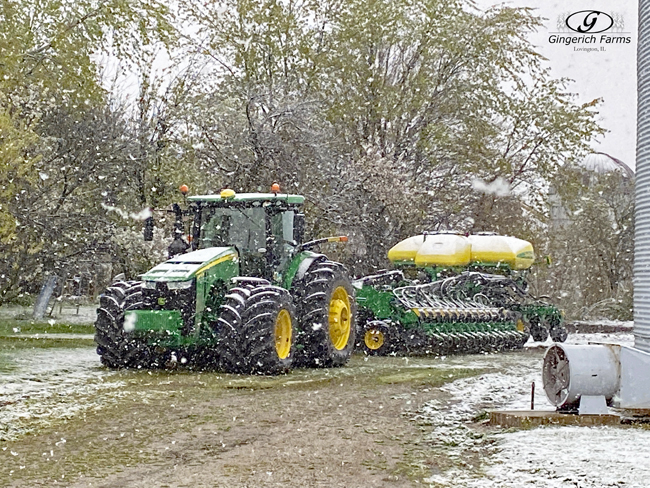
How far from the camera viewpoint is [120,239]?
19.2m

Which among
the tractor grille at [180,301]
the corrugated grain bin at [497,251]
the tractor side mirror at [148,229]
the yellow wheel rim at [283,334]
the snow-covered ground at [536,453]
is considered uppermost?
the corrugated grain bin at [497,251]

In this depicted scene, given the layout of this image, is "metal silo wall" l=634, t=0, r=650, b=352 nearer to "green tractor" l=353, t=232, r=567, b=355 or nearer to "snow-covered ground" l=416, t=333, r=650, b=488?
"snow-covered ground" l=416, t=333, r=650, b=488

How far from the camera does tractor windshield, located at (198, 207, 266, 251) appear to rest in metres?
12.0

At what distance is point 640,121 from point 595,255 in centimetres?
2312

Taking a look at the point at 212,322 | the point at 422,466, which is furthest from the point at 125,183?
the point at 422,466

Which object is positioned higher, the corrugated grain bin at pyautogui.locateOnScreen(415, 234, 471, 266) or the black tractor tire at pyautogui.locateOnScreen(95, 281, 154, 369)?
the corrugated grain bin at pyautogui.locateOnScreen(415, 234, 471, 266)

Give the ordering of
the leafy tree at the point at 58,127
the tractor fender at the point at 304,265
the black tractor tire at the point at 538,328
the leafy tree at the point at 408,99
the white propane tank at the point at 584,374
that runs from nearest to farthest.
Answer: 1. the white propane tank at the point at 584,374
2. the tractor fender at the point at 304,265
3. the leafy tree at the point at 58,127
4. the black tractor tire at the point at 538,328
5. the leafy tree at the point at 408,99

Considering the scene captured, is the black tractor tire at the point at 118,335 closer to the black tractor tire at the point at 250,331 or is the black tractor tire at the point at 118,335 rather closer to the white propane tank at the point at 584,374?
the black tractor tire at the point at 250,331

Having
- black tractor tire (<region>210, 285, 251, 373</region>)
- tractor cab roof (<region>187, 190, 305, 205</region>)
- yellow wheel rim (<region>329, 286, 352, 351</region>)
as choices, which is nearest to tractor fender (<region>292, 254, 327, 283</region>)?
yellow wheel rim (<region>329, 286, 352, 351</region>)

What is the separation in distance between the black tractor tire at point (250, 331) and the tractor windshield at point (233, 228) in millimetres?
1238

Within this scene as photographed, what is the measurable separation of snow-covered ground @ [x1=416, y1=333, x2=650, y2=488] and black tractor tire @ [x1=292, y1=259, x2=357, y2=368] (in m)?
3.36

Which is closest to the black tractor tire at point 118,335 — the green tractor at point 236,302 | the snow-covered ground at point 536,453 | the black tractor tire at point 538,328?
the green tractor at point 236,302

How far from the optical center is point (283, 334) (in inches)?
444

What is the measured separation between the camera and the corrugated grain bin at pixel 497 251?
714 inches
